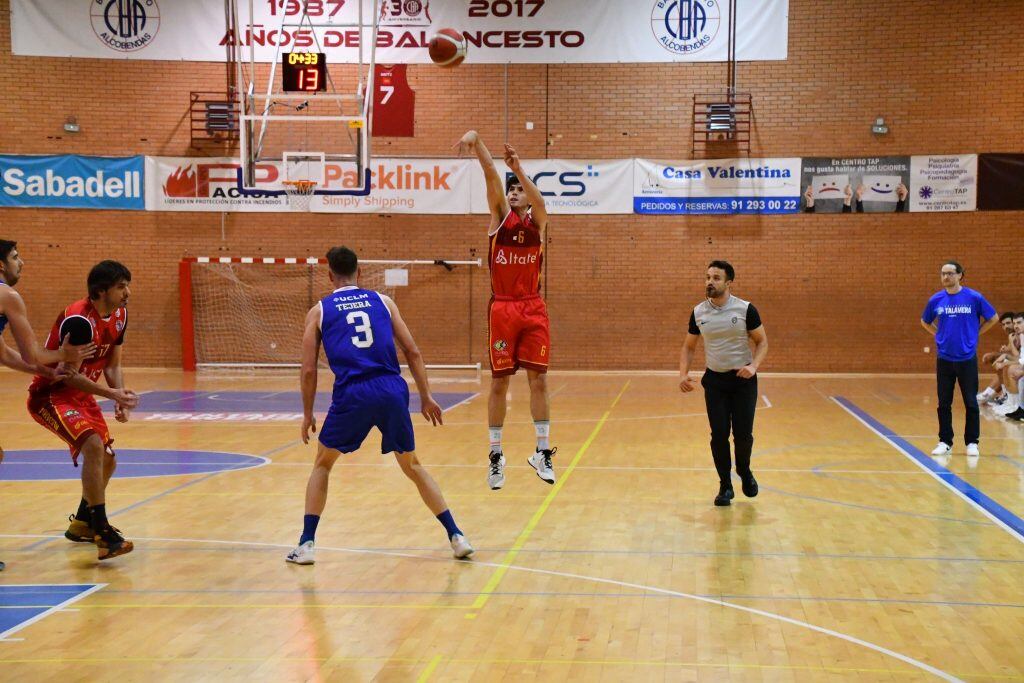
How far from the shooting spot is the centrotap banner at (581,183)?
20953mm

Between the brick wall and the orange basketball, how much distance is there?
12.0m

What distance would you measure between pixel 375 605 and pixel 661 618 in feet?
5.04

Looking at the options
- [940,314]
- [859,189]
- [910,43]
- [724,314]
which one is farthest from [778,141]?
[724,314]

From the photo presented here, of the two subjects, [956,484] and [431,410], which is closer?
[431,410]

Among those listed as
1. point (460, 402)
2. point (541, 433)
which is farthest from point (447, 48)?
point (460, 402)

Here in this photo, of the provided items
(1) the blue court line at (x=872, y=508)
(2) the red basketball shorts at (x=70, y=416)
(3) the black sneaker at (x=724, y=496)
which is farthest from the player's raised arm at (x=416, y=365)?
(1) the blue court line at (x=872, y=508)

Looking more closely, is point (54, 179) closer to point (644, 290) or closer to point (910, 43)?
point (644, 290)

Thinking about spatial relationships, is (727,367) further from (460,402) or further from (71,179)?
(71,179)

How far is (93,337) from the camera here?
6.46 metres

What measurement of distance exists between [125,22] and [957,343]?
18012 mm

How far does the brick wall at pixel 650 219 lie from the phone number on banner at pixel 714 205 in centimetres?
21

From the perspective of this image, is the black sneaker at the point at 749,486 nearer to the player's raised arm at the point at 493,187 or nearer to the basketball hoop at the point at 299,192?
the player's raised arm at the point at 493,187

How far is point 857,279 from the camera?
20422 mm

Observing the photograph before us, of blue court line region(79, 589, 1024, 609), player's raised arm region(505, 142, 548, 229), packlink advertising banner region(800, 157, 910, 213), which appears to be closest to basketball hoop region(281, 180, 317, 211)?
packlink advertising banner region(800, 157, 910, 213)
